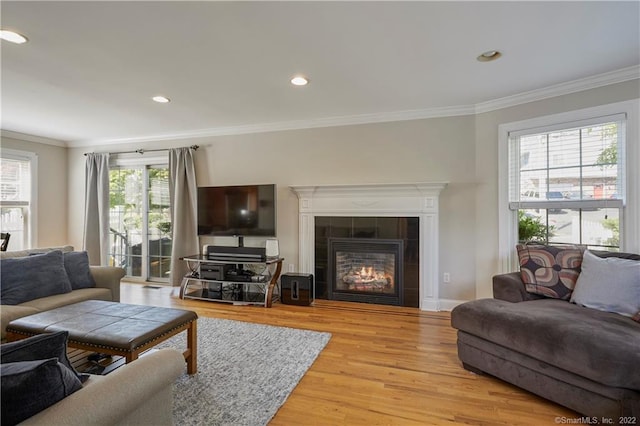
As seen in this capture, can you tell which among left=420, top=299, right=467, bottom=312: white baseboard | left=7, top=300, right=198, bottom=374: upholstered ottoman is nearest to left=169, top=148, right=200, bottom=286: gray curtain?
left=7, top=300, right=198, bottom=374: upholstered ottoman

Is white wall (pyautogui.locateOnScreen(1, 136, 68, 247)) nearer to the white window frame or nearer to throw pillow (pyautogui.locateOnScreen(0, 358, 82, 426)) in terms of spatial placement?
throw pillow (pyautogui.locateOnScreen(0, 358, 82, 426))

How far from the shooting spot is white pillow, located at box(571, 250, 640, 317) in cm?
222

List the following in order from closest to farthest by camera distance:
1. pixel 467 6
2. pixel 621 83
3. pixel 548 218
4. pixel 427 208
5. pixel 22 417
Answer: pixel 22 417
pixel 467 6
pixel 621 83
pixel 548 218
pixel 427 208

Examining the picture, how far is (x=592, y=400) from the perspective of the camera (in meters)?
1.74

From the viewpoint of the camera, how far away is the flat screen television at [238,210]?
14.0 ft

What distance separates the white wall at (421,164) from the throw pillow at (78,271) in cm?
203

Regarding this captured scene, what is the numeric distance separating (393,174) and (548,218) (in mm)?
1719

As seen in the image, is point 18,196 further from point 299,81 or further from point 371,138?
point 371,138

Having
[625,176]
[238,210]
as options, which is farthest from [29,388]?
[625,176]

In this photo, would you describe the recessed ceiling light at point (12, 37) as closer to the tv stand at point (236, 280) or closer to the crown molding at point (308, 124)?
the crown molding at point (308, 124)

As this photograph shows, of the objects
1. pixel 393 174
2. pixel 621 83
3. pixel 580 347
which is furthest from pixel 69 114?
pixel 621 83

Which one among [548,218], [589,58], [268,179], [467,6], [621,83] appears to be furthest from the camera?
[268,179]

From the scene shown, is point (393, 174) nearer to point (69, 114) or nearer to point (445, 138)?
point (445, 138)

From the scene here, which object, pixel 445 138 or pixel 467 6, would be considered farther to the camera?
pixel 445 138
